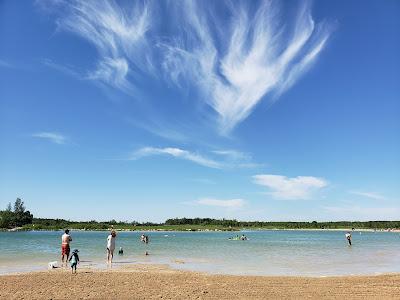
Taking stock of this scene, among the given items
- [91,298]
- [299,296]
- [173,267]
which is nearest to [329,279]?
[299,296]

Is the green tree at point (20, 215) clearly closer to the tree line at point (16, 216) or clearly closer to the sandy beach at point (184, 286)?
the tree line at point (16, 216)

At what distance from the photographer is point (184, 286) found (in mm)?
18328

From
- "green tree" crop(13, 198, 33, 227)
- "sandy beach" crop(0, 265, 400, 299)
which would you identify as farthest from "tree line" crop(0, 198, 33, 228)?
"sandy beach" crop(0, 265, 400, 299)

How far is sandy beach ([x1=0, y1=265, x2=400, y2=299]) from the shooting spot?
640 inches

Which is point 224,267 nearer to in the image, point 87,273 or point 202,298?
point 87,273

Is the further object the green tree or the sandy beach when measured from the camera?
the green tree

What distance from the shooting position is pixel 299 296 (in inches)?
648

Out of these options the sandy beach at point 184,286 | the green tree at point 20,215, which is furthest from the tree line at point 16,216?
the sandy beach at point 184,286

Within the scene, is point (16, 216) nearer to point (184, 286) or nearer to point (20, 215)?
point (20, 215)

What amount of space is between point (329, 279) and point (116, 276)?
11254 millimetres

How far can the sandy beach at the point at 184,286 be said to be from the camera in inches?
640

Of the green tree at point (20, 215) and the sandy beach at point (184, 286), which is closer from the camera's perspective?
the sandy beach at point (184, 286)

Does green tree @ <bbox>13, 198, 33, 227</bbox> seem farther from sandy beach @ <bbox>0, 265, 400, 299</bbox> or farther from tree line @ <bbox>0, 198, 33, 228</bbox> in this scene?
sandy beach @ <bbox>0, 265, 400, 299</bbox>

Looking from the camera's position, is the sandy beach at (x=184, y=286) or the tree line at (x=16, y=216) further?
the tree line at (x=16, y=216)
